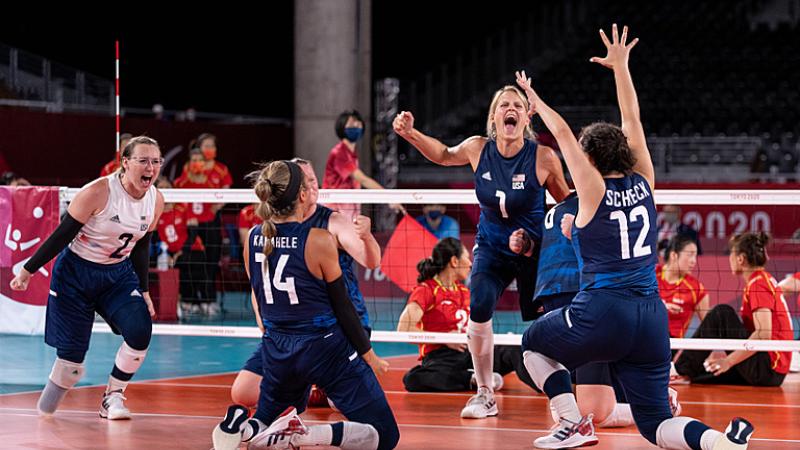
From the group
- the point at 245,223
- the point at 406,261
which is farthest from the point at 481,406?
the point at 245,223

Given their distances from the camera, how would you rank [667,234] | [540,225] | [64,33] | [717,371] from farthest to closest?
[64,33] < [667,234] < [717,371] < [540,225]

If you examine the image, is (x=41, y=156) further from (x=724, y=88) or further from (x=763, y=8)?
(x=763, y=8)

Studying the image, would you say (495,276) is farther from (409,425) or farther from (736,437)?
(736,437)

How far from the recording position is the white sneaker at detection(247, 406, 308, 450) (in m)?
5.32

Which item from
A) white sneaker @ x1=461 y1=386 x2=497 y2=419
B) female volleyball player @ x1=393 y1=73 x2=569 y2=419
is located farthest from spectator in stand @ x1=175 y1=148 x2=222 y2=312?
female volleyball player @ x1=393 y1=73 x2=569 y2=419

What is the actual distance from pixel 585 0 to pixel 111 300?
73.3ft

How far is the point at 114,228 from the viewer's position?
6793 mm

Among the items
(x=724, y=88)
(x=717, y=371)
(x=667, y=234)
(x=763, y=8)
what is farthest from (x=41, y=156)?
(x=763, y=8)

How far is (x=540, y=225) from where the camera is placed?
266 inches

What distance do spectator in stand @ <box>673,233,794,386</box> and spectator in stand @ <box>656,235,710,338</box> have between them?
0.31 m

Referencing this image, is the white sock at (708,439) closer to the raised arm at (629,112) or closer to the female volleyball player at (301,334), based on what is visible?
the raised arm at (629,112)

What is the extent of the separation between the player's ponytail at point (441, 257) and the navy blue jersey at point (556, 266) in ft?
6.81

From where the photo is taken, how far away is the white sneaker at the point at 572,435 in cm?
572

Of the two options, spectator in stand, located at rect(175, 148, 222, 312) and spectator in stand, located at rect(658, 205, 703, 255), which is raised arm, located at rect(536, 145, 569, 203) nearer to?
spectator in stand, located at rect(658, 205, 703, 255)
